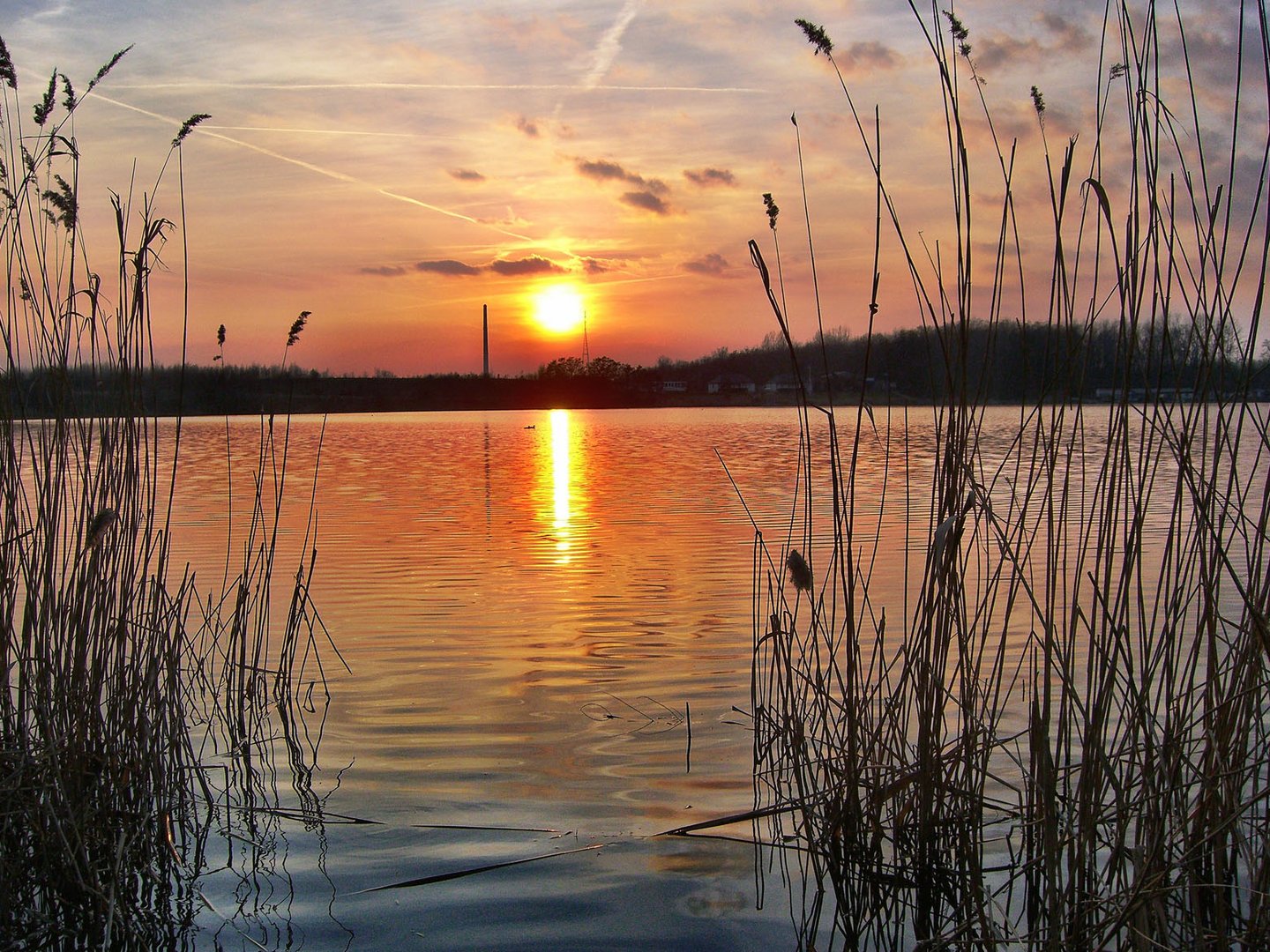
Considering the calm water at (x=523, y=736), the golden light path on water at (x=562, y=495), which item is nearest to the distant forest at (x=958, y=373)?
the calm water at (x=523, y=736)

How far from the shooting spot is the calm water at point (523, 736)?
288cm

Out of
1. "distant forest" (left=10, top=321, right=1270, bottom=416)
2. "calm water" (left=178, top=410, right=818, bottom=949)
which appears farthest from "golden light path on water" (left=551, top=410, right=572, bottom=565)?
"distant forest" (left=10, top=321, right=1270, bottom=416)

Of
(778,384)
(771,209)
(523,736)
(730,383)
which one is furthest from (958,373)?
(730,383)

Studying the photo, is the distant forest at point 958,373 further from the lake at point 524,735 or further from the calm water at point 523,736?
the calm water at point 523,736

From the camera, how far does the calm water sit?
9.46ft

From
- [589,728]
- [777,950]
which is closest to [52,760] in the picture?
[777,950]

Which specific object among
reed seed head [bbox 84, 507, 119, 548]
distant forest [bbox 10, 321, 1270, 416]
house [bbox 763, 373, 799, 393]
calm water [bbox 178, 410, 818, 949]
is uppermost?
house [bbox 763, 373, 799, 393]

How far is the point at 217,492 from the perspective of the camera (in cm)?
1338

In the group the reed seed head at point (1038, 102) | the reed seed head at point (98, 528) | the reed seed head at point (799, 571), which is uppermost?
the reed seed head at point (1038, 102)

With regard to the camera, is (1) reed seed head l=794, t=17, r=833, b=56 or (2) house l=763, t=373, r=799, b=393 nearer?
(1) reed seed head l=794, t=17, r=833, b=56

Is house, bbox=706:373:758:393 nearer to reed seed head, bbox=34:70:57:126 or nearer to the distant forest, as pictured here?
the distant forest

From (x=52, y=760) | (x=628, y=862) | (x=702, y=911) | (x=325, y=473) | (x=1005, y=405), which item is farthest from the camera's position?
(x=1005, y=405)

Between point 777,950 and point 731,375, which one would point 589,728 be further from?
point 731,375

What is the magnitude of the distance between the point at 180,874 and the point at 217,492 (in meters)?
11.1
